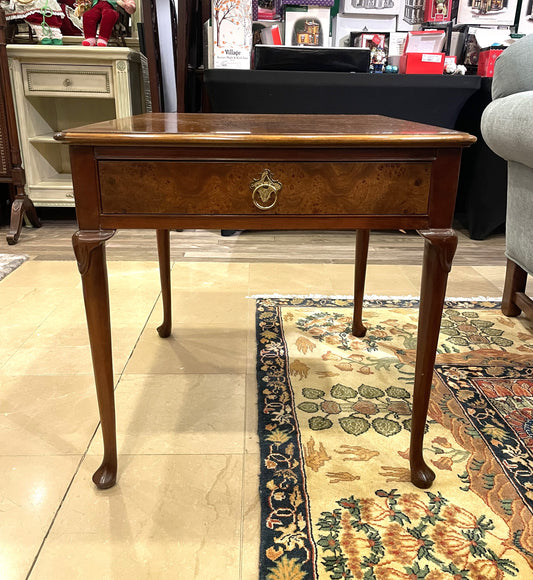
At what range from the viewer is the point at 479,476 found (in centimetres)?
103

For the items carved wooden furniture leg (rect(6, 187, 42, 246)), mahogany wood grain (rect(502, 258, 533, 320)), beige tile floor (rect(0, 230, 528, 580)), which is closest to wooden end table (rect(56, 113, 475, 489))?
beige tile floor (rect(0, 230, 528, 580))

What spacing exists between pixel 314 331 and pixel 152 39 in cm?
174

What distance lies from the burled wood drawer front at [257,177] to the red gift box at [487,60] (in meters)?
2.24

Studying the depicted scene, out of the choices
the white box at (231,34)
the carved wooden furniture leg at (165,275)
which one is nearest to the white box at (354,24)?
the white box at (231,34)

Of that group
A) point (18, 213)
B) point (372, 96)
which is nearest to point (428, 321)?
point (372, 96)

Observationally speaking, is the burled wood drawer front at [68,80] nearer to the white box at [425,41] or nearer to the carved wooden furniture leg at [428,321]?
the white box at [425,41]

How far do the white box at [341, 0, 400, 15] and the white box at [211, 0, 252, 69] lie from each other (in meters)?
0.72

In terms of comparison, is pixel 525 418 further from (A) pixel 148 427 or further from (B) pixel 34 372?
(B) pixel 34 372

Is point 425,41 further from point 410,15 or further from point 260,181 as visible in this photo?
point 260,181

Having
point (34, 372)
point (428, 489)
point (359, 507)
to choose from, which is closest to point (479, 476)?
point (428, 489)

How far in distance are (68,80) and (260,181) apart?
7.03ft

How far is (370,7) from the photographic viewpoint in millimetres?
3059

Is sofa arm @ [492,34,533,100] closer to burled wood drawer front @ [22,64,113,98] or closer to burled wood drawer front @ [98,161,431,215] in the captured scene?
burled wood drawer front @ [98,161,431,215]

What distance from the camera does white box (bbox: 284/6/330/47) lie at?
296cm
